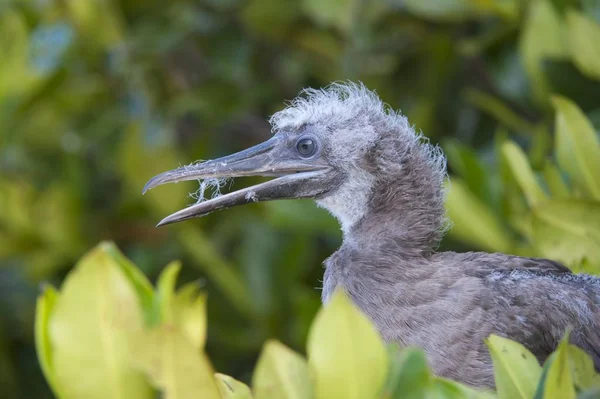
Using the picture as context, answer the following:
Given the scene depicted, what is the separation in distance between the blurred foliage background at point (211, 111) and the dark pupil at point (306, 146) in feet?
2.71

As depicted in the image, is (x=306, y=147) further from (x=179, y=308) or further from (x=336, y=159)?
(x=179, y=308)

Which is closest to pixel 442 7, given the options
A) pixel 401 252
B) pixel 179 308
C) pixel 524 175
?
pixel 524 175

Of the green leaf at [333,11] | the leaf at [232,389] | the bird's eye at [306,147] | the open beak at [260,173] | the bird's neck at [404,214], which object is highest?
the green leaf at [333,11]

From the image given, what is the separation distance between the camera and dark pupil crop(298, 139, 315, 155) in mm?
2365

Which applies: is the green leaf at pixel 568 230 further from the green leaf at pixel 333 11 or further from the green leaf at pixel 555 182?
the green leaf at pixel 333 11

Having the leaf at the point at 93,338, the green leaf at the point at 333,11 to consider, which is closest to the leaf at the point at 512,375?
the leaf at the point at 93,338

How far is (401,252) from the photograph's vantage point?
225 cm

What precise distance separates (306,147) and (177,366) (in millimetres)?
1157

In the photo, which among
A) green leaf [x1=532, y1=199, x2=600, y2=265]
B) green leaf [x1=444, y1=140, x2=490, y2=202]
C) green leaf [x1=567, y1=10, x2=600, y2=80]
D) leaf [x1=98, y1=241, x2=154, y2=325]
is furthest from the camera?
green leaf [x1=444, y1=140, x2=490, y2=202]

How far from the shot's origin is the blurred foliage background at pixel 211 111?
11.2 ft

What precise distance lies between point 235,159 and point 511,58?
1.46 m

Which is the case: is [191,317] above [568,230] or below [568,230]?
below

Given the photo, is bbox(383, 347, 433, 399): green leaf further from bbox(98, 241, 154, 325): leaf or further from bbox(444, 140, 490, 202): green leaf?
bbox(444, 140, 490, 202): green leaf

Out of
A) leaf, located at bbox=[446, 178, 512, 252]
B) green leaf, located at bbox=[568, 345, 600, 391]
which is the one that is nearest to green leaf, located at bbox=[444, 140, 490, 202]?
leaf, located at bbox=[446, 178, 512, 252]
